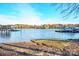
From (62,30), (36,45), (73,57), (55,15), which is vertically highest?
(55,15)

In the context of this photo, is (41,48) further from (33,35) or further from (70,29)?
(70,29)

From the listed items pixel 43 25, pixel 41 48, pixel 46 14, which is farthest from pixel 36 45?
pixel 46 14

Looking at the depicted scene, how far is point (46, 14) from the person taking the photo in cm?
159

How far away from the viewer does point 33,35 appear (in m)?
1.59

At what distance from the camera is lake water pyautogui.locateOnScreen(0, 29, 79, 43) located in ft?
5.20

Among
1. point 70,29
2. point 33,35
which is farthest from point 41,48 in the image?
point 70,29

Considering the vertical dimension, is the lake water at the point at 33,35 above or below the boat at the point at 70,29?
below

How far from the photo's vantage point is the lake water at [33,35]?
62.4 inches

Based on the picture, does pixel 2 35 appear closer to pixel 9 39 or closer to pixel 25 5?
pixel 9 39

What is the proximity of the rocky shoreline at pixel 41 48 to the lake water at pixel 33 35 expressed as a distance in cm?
4

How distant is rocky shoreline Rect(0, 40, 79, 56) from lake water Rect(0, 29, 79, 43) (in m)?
0.04

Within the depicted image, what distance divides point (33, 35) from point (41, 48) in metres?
0.13

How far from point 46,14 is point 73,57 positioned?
17.4 inches

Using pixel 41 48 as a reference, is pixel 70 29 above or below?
above
